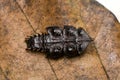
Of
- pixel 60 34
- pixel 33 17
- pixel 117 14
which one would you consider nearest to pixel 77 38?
pixel 60 34

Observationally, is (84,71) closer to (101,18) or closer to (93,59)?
(93,59)

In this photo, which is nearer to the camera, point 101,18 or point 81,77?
point 81,77

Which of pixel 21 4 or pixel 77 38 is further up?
pixel 21 4
